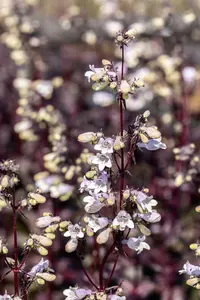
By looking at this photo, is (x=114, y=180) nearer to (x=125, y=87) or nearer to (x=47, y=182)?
(x=125, y=87)

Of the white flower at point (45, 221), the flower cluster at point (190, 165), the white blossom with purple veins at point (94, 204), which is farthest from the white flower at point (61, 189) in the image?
the white blossom with purple veins at point (94, 204)

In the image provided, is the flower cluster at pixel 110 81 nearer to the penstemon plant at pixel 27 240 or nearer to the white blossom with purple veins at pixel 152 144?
the white blossom with purple veins at pixel 152 144

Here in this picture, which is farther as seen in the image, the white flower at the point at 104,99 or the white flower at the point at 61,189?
the white flower at the point at 104,99

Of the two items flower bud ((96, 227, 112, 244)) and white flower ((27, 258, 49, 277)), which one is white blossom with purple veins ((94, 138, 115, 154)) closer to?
flower bud ((96, 227, 112, 244))

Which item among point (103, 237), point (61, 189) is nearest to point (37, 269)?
point (103, 237)

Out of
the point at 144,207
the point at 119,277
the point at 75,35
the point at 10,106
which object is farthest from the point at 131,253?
the point at 75,35

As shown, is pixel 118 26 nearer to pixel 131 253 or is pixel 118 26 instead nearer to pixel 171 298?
pixel 131 253
